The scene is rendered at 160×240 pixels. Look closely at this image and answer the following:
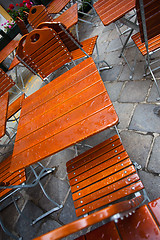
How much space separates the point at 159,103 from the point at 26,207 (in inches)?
90.9

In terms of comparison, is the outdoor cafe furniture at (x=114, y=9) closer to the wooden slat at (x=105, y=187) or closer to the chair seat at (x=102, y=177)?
the chair seat at (x=102, y=177)

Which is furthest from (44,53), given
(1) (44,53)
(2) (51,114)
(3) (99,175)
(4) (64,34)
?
(3) (99,175)

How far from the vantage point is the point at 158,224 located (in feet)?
2.79

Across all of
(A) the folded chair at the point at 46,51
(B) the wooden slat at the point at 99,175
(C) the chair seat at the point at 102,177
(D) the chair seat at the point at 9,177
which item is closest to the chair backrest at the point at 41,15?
(A) the folded chair at the point at 46,51

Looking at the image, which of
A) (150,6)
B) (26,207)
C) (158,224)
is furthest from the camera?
(26,207)

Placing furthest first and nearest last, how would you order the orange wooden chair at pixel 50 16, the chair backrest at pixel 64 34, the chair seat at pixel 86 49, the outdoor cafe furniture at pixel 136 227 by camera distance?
the orange wooden chair at pixel 50 16 < the chair seat at pixel 86 49 < the chair backrest at pixel 64 34 < the outdoor cafe furniture at pixel 136 227

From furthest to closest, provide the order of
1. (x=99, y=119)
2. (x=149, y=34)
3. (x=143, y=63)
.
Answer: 1. (x=143, y=63)
2. (x=149, y=34)
3. (x=99, y=119)

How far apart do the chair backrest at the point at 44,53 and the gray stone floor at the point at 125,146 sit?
94 cm

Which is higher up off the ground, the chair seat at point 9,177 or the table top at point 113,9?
the table top at point 113,9

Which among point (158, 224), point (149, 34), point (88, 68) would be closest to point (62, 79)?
point (88, 68)

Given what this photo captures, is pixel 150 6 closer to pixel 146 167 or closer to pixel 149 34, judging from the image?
pixel 149 34

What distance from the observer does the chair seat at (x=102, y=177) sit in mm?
1071

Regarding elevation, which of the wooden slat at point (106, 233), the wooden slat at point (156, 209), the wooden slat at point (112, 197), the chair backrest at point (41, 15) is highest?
the chair backrest at point (41, 15)

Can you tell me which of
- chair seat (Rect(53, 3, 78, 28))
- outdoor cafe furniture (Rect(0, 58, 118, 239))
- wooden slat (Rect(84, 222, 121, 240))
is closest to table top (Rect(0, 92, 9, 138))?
outdoor cafe furniture (Rect(0, 58, 118, 239))
